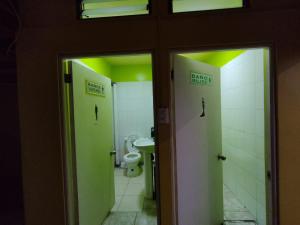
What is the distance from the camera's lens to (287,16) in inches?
54.6

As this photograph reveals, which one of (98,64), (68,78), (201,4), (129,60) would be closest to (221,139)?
(201,4)

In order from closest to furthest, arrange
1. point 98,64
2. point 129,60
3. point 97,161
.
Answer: point 97,161
point 98,64
point 129,60

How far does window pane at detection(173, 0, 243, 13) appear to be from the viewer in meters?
1.50

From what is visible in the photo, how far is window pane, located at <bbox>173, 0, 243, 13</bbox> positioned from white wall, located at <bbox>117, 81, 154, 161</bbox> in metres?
2.84

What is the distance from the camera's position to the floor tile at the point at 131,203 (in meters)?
2.61

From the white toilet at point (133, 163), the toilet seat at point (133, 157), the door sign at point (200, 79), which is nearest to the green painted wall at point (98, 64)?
the door sign at point (200, 79)

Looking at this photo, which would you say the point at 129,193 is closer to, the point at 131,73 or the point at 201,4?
the point at 131,73

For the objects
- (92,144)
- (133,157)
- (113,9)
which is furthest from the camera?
(133,157)

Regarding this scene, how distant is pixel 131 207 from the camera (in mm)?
2660

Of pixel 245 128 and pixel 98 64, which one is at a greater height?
pixel 98 64

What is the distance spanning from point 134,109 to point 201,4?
122 inches

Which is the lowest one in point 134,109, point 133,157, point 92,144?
point 133,157

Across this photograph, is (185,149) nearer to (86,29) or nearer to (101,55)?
(101,55)

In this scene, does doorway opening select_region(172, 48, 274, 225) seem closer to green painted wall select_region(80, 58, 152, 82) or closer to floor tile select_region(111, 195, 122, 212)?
floor tile select_region(111, 195, 122, 212)
